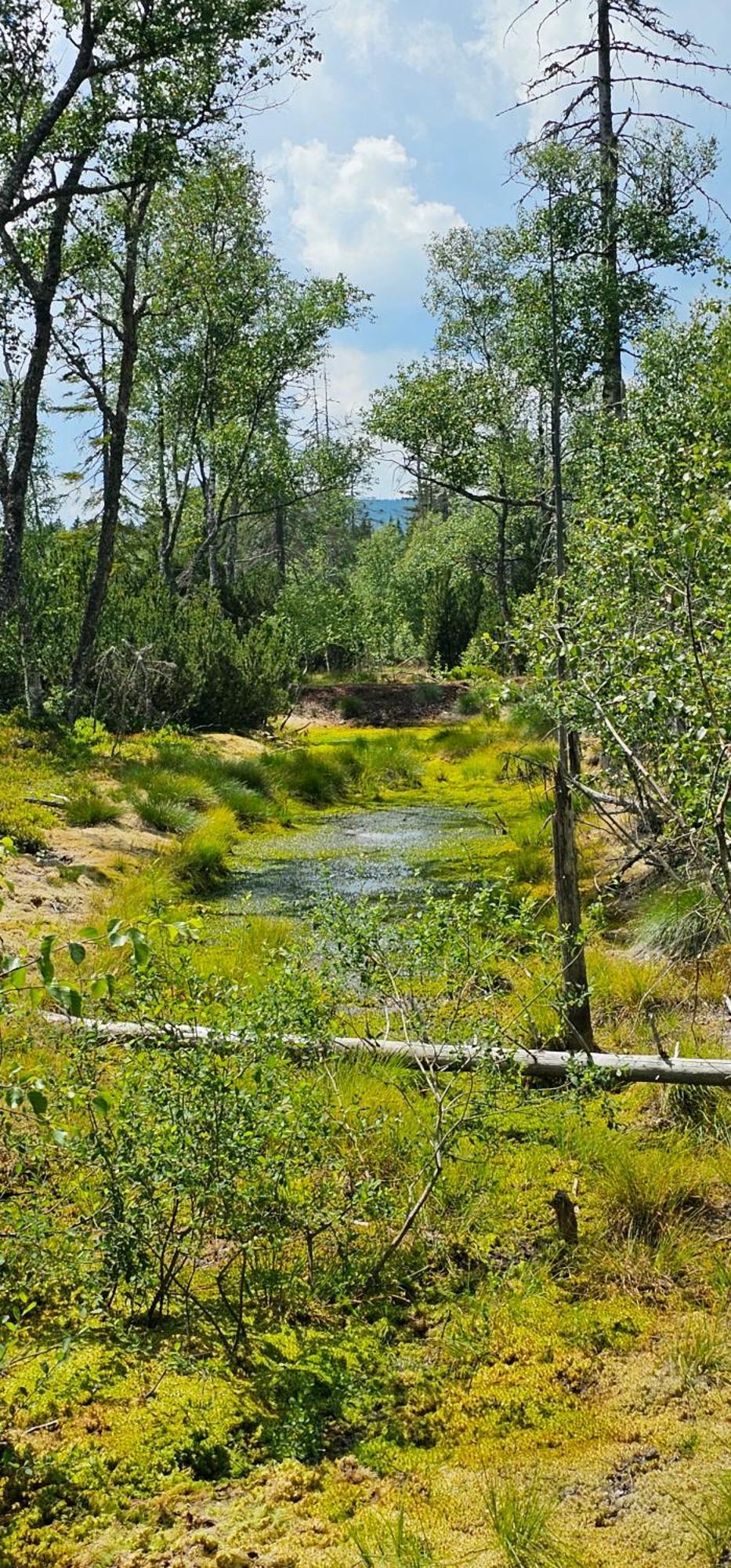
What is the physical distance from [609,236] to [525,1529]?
624 inches

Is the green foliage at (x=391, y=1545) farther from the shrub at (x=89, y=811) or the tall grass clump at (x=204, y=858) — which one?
the shrub at (x=89, y=811)

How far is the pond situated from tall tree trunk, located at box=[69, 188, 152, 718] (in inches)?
138

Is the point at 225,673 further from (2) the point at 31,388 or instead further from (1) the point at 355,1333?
(1) the point at 355,1333

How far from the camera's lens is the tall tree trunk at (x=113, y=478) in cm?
1341

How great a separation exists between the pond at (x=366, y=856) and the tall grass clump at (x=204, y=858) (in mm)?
223

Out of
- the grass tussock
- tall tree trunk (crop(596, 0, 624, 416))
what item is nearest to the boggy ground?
the grass tussock

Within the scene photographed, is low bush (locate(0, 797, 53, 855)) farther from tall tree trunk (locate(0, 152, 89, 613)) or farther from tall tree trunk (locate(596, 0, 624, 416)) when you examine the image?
tall tree trunk (locate(596, 0, 624, 416))

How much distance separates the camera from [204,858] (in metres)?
10.1

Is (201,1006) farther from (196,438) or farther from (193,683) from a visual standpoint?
(196,438)

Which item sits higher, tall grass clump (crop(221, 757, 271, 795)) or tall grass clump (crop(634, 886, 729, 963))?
tall grass clump (crop(221, 757, 271, 795))

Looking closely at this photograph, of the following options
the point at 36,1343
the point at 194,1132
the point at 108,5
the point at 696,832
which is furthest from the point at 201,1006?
the point at 108,5

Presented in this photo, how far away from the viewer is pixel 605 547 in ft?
17.5

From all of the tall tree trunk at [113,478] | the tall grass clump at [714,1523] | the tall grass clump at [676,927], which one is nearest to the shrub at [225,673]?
the tall tree trunk at [113,478]

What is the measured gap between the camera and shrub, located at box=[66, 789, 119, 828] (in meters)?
10.4
